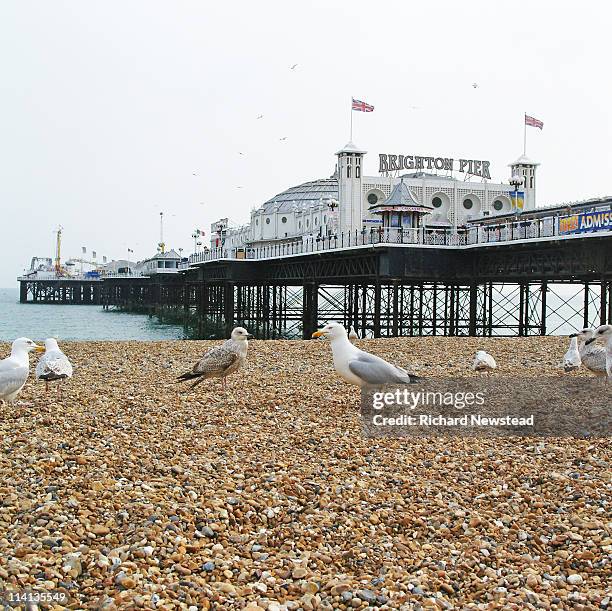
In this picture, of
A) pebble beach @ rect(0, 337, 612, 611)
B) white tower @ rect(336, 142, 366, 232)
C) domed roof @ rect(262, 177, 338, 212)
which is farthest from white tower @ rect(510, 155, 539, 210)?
pebble beach @ rect(0, 337, 612, 611)

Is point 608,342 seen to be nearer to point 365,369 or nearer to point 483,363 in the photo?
point 483,363

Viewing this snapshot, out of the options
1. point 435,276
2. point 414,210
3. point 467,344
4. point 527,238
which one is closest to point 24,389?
point 467,344

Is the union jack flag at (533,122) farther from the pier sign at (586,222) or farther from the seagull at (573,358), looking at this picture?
the seagull at (573,358)

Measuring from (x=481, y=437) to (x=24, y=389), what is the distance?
621 cm

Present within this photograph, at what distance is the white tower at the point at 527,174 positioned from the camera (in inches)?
2157

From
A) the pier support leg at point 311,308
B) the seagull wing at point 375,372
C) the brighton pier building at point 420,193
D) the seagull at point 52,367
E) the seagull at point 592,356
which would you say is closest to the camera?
the seagull wing at point 375,372

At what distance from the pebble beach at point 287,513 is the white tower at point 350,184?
140 feet

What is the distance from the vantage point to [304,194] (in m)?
72.4

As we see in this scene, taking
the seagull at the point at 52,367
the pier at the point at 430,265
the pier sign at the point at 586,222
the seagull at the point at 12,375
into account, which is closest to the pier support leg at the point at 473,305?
the pier at the point at 430,265

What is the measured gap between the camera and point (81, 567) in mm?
4535

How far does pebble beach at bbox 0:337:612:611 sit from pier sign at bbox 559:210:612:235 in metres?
17.1

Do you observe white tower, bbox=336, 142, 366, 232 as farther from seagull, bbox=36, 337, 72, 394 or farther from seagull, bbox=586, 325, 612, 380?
seagull, bbox=36, 337, 72, 394

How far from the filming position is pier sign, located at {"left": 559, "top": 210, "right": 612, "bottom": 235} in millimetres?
23562

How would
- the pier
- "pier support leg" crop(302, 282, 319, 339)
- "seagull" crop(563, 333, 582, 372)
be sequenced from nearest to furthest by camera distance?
"seagull" crop(563, 333, 582, 372)
the pier
"pier support leg" crop(302, 282, 319, 339)
